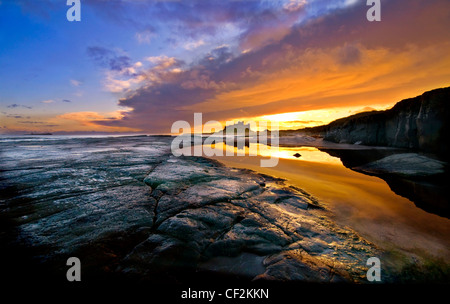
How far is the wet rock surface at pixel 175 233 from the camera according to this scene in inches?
89.6

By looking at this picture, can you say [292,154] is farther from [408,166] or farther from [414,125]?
A: [414,125]

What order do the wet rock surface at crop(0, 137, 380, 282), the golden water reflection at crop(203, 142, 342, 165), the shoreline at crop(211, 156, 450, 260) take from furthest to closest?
the golden water reflection at crop(203, 142, 342, 165), the shoreline at crop(211, 156, 450, 260), the wet rock surface at crop(0, 137, 380, 282)

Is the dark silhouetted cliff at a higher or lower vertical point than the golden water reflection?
higher

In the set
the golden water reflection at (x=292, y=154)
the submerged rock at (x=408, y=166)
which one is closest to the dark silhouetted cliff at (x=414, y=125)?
the submerged rock at (x=408, y=166)

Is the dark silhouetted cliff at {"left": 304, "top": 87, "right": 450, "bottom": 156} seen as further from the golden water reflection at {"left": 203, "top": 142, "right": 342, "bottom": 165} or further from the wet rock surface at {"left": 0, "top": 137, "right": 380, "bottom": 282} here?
the wet rock surface at {"left": 0, "top": 137, "right": 380, "bottom": 282}

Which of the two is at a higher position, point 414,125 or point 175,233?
point 414,125

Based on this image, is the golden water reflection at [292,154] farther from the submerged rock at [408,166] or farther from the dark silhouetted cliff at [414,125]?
the dark silhouetted cliff at [414,125]

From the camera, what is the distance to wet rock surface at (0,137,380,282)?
89.6 inches

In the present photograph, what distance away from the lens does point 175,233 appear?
9.80 feet

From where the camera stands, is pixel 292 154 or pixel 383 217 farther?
pixel 292 154

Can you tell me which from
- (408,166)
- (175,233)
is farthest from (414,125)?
(175,233)

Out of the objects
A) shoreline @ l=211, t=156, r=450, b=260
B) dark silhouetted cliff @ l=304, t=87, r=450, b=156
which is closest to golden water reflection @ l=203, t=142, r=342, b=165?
shoreline @ l=211, t=156, r=450, b=260

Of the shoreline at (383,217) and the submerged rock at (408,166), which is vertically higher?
the submerged rock at (408,166)
